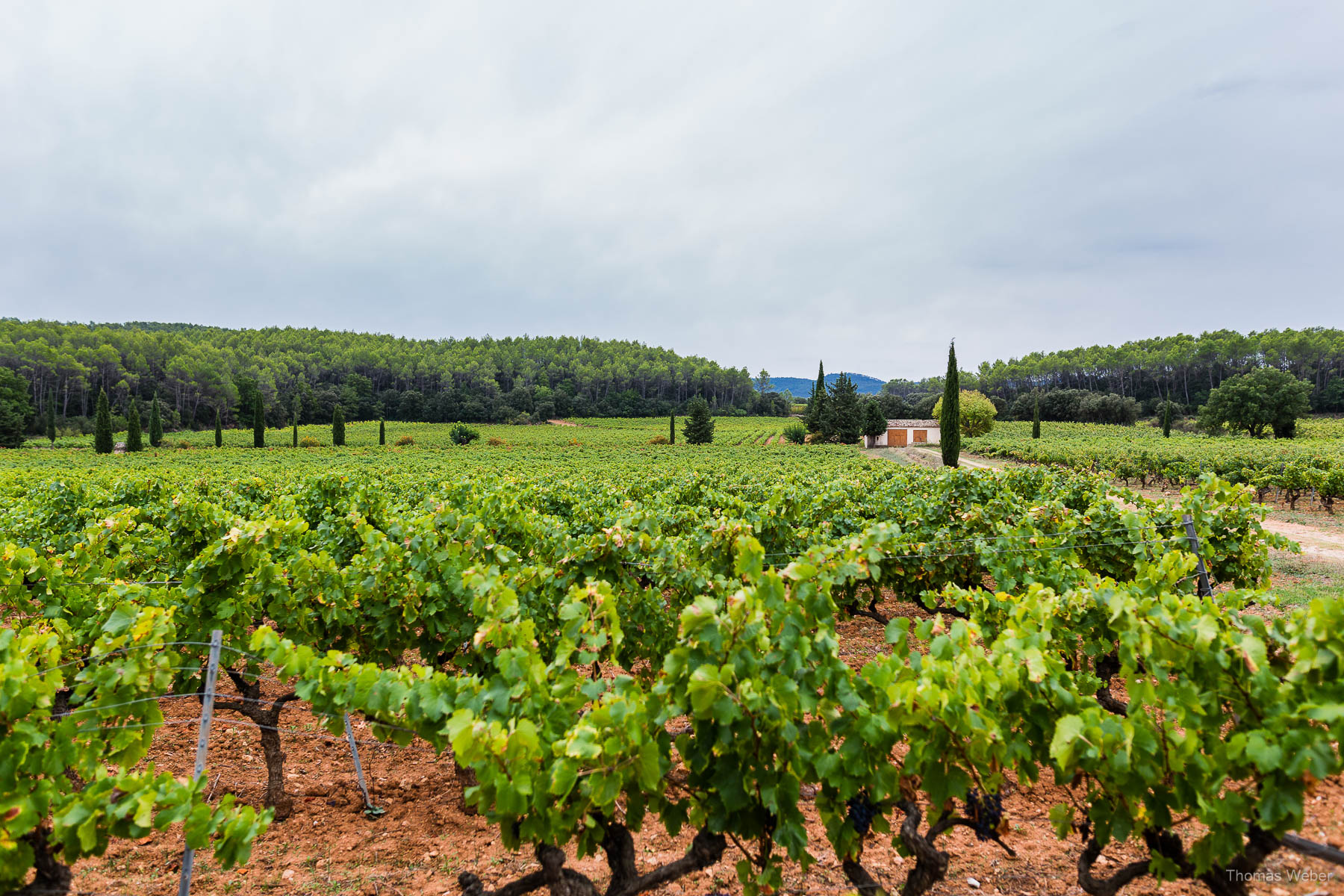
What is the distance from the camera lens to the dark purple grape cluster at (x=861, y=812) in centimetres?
281

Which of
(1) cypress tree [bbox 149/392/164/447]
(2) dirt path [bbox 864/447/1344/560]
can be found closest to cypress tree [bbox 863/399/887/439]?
(2) dirt path [bbox 864/447/1344/560]

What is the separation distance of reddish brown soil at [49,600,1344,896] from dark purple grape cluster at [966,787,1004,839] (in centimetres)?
97

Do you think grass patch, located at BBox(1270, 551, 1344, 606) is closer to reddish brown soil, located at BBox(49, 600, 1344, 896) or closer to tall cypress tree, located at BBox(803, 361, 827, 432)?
reddish brown soil, located at BBox(49, 600, 1344, 896)

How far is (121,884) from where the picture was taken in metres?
3.56

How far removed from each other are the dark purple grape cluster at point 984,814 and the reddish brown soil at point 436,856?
0.97m

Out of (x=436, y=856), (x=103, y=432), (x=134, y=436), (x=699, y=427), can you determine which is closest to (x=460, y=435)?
(x=699, y=427)

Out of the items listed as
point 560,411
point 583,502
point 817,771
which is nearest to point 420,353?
point 560,411

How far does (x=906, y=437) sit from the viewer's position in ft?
184

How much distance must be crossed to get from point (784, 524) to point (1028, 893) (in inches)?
182

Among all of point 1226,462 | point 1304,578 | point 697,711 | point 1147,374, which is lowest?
point 1304,578

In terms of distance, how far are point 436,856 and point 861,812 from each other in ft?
9.48

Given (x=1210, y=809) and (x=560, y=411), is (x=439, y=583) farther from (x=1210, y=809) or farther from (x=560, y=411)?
(x=560, y=411)

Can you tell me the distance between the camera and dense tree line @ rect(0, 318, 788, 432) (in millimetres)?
72750

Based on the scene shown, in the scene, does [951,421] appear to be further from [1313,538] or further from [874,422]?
[1313,538]
